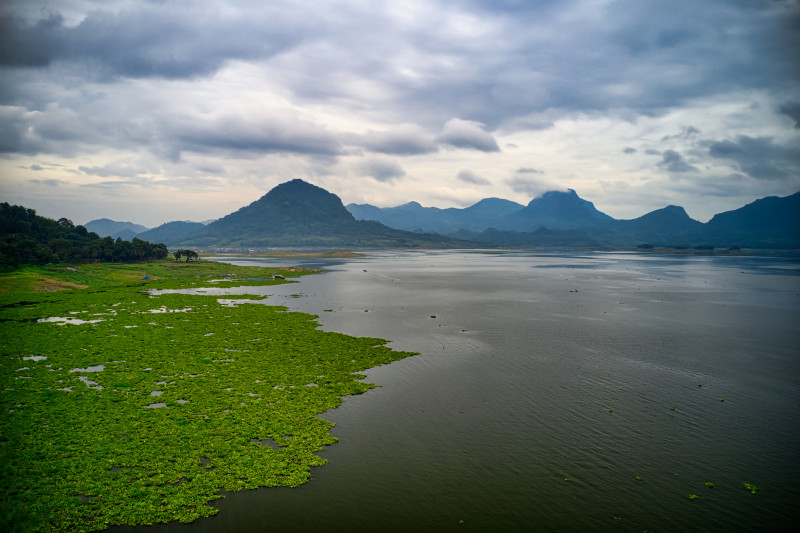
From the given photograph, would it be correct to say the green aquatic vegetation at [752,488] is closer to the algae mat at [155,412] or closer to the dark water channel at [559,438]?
the dark water channel at [559,438]

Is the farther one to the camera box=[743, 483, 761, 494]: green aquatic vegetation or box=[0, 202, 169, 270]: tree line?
box=[0, 202, 169, 270]: tree line

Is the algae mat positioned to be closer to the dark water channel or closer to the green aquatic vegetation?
the dark water channel

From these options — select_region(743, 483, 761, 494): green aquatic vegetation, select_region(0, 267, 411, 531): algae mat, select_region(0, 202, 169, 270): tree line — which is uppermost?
select_region(0, 202, 169, 270): tree line

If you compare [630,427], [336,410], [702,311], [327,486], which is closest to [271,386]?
[336,410]

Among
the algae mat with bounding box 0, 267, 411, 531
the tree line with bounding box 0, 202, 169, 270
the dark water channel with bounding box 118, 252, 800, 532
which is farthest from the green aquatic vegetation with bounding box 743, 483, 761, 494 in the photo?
the tree line with bounding box 0, 202, 169, 270

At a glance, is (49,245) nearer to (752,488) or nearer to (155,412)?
(155,412)

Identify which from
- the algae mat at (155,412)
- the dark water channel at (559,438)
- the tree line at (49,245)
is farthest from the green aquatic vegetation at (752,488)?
the tree line at (49,245)

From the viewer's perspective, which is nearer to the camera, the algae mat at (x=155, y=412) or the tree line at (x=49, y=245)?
the algae mat at (x=155, y=412)
